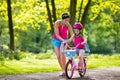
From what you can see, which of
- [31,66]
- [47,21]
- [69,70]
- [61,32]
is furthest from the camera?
[47,21]

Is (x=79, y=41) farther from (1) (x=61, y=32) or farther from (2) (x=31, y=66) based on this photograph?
(2) (x=31, y=66)

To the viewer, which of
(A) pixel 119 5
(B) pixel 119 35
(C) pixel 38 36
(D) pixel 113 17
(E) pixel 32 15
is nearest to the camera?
(A) pixel 119 5

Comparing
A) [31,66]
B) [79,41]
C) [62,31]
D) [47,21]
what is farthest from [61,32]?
[47,21]

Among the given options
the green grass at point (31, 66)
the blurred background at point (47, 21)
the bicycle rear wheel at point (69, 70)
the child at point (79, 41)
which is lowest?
the blurred background at point (47, 21)

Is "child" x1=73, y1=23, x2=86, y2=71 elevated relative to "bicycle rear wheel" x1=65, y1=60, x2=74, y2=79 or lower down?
elevated

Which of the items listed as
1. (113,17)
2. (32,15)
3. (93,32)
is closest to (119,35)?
(93,32)

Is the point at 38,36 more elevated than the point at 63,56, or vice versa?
the point at 63,56

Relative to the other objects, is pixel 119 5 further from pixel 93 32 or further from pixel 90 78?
pixel 93 32

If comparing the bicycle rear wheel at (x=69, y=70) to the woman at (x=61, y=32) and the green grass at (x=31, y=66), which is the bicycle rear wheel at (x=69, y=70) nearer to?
the woman at (x=61, y=32)

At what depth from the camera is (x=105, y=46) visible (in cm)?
7794

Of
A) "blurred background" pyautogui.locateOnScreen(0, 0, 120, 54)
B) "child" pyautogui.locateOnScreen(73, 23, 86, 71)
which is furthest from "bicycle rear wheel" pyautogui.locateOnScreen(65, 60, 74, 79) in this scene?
"blurred background" pyautogui.locateOnScreen(0, 0, 120, 54)

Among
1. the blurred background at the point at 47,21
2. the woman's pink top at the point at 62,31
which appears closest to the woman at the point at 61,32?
the woman's pink top at the point at 62,31

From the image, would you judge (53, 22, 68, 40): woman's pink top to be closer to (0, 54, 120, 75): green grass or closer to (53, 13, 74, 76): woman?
(53, 13, 74, 76): woman

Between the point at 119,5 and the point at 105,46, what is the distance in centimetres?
4701
